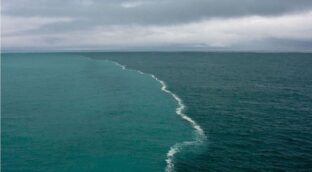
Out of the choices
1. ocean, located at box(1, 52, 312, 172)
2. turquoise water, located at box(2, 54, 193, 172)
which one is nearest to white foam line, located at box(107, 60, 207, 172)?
ocean, located at box(1, 52, 312, 172)

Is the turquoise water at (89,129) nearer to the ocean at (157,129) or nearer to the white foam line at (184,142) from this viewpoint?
the ocean at (157,129)

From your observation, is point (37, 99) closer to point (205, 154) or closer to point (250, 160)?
point (205, 154)

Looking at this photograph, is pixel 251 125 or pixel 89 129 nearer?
pixel 89 129

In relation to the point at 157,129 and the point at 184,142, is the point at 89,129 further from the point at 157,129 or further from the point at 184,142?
the point at 184,142

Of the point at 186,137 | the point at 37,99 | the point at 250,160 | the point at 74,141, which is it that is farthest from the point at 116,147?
the point at 37,99

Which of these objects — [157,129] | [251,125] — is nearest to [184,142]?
[157,129]

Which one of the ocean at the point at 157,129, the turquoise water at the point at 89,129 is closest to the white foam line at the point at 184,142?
the ocean at the point at 157,129

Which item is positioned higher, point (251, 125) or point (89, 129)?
point (251, 125)

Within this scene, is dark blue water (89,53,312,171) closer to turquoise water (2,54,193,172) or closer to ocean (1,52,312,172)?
ocean (1,52,312,172)

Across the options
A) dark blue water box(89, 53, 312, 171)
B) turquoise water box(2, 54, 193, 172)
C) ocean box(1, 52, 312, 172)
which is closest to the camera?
→ dark blue water box(89, 53, 312, 171)
